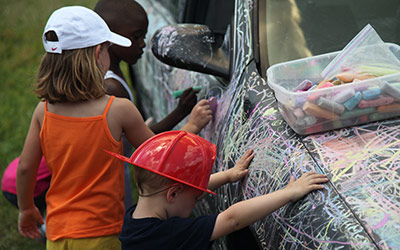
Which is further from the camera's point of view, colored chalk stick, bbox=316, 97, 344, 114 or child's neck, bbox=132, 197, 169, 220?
child's neck, bbox=132, 197, 169, 220

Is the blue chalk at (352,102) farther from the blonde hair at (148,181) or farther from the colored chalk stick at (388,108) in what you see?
the blonde hair at (148,181)

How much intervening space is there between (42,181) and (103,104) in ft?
4.00

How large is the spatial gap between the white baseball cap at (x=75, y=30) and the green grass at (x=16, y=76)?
3.01 feet

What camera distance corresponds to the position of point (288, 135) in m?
1.97

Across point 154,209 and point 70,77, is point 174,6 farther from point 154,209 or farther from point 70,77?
point 154,209

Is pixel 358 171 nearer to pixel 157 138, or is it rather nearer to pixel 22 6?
pixel 157 138

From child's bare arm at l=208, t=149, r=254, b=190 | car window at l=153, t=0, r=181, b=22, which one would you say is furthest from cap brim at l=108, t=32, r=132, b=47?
car window at l=153, t=0, r=181, b=22

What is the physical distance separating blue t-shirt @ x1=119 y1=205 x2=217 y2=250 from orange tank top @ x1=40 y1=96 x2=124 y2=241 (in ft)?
1.54

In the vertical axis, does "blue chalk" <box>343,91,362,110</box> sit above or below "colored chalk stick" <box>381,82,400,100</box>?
below

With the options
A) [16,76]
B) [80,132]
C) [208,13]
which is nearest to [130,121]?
[80,132]

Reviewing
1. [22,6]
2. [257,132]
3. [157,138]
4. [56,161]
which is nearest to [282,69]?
[257,132]

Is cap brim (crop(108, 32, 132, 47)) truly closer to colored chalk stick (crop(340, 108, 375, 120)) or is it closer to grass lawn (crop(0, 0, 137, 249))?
colored chalk stick (crop(340, 108, 375, 120))

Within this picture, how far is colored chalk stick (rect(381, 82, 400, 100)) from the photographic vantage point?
187 cm

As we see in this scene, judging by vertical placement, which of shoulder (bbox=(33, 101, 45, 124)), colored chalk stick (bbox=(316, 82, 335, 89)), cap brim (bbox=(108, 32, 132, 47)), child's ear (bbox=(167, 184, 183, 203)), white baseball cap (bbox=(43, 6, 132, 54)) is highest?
white baseball cap (bbox=(43, 6, 132, 54))
